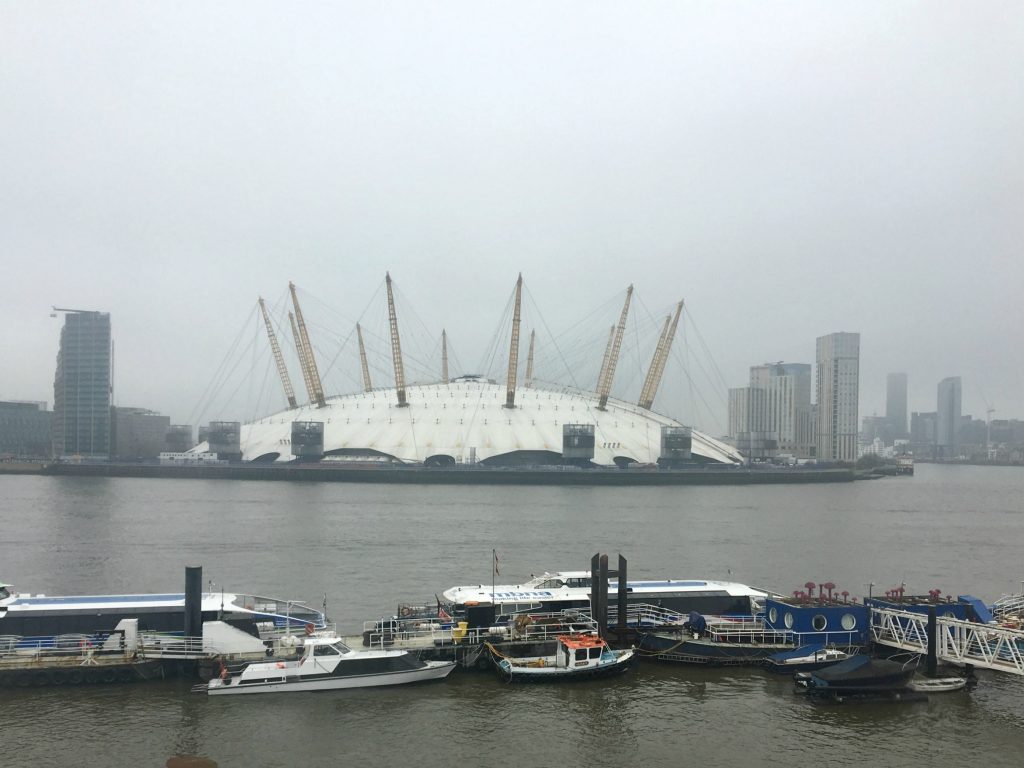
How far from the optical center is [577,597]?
20.2 m

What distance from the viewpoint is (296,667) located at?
16438mm

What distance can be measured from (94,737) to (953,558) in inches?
1312

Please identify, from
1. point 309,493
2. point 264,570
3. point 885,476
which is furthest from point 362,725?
point 885,476

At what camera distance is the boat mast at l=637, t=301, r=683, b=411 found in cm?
9988

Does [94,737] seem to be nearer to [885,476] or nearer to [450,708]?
[450,708]

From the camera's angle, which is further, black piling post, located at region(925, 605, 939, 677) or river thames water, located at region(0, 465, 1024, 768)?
black piling post, located at region(925, 605, 939, 677)

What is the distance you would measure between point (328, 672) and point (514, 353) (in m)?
75.9

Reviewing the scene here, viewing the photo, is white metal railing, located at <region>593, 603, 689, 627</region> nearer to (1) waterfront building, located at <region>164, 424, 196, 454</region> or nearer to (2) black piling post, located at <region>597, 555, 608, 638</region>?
(2) black piling post, located at <region>597, 555, 608, 638</region>

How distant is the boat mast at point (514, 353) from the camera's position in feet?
297

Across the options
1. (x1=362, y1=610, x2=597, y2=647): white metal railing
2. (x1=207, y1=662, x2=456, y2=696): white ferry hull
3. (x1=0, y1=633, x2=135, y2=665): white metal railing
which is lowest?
(x1=207, y1=662, x2=456, y2=696): white ferry hull

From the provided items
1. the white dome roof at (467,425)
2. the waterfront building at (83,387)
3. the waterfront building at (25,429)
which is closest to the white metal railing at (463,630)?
the white dome roof at (467,425)

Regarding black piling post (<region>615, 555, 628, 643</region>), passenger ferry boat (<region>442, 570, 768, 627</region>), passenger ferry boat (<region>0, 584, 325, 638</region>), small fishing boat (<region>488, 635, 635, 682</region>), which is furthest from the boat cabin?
passenger ferry boat (<region>0, 584, 325, 638</region>)

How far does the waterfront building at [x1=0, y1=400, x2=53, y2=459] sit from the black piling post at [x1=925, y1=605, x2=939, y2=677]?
150 metres

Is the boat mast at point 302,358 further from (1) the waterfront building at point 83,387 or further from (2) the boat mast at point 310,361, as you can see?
(1) the waterfront building at point 83,387
